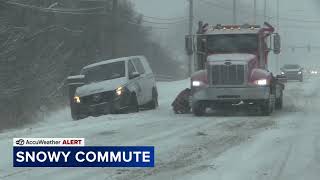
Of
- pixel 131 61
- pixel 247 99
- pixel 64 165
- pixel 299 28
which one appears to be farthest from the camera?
pixel 299 28

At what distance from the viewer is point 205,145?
12.6 m

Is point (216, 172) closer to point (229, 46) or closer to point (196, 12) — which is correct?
point (229, 46)

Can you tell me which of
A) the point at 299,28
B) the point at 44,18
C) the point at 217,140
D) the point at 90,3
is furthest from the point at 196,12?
the point at 217,140

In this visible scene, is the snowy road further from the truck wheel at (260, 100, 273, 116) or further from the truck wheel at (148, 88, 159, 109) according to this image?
the truck wheel at (148, 88, 159, 109)

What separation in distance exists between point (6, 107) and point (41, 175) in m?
19.0

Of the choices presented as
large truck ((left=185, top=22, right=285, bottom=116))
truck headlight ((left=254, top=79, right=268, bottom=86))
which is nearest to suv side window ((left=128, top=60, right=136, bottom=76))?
large truck ((left=185, top=22, right=285, bottom=116))

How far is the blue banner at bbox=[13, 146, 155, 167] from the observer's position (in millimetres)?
9164

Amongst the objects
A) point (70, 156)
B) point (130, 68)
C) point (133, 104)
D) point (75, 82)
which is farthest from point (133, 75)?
point (70, 156)

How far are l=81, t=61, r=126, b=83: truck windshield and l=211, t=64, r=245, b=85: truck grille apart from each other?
358cm

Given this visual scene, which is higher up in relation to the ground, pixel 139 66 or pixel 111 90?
pixel 139 66

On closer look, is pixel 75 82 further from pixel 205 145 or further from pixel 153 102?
pixel 205 145

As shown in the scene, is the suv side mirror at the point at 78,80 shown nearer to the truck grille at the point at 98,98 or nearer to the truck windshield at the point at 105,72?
the truck windshield at the point at 105,72

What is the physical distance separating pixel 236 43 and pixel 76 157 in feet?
39.8

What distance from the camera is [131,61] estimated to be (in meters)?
22.7
